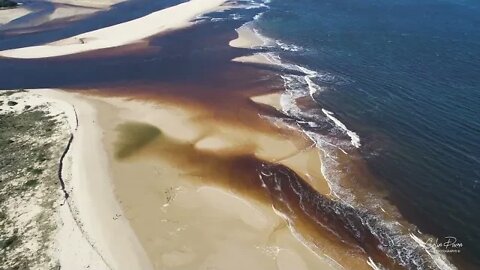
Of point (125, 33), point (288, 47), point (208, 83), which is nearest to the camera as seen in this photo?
point (208, 83)

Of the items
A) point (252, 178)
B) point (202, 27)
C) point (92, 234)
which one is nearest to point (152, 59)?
point (202, 27)

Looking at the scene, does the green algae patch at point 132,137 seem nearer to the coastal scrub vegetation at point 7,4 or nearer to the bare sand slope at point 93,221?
the bare sand slope at point 93,221

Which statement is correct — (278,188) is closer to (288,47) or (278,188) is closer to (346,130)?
(346,130)

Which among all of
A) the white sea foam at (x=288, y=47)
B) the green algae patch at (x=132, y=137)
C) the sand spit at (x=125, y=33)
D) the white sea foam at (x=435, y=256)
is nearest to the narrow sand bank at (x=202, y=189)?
the green algae patch at (x=132, y=137)

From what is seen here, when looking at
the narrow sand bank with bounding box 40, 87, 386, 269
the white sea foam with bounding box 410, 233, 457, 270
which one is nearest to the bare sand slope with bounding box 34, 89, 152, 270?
the narrow sand bank with bounding box 40, 87, 386, 269

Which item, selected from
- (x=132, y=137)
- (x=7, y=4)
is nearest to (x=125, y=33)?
(x=7, y=4)

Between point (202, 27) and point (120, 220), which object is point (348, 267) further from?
point (202, 27)

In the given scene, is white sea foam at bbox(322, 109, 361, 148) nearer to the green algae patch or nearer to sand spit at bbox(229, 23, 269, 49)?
the green algae patch
